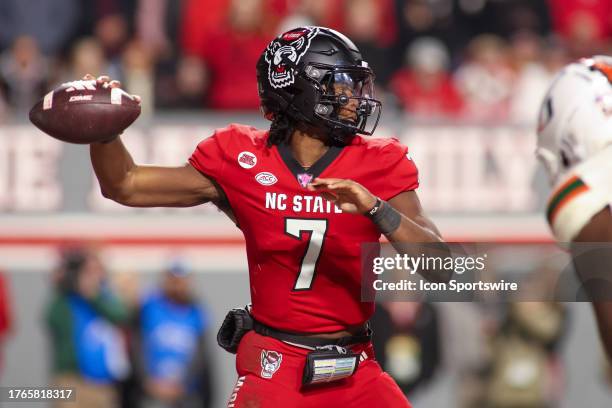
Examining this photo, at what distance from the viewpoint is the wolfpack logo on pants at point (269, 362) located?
403 centimetres

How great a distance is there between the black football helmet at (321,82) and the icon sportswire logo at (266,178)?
238mm

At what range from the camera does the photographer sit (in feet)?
26.3

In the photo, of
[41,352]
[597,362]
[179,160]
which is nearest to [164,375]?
[41,352]

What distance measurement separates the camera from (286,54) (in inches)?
164

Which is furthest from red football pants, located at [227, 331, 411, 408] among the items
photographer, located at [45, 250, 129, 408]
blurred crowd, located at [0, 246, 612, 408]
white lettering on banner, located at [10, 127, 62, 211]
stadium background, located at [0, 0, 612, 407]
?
white lettering on banner, located at [10, 127, 62, 211]

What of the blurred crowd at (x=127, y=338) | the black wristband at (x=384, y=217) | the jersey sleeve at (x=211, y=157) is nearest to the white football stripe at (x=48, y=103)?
the jersey sleeve at (x=211, y=157)

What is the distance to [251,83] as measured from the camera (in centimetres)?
909

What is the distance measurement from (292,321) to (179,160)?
15.2 feet

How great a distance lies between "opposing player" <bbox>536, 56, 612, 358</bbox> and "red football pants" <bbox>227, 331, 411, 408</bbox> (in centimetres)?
81

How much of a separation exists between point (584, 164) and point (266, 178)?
1.08 meters

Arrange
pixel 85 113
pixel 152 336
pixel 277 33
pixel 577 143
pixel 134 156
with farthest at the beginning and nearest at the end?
pixel 277 33 → pixel 134 156 → pixel 152 336 → pixel 85 113 → pixel 577 143

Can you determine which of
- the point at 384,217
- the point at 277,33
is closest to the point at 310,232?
the point at 384,217

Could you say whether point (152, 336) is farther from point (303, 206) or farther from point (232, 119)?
point (303, 206)

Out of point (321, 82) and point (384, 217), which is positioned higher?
point (321, 82)
